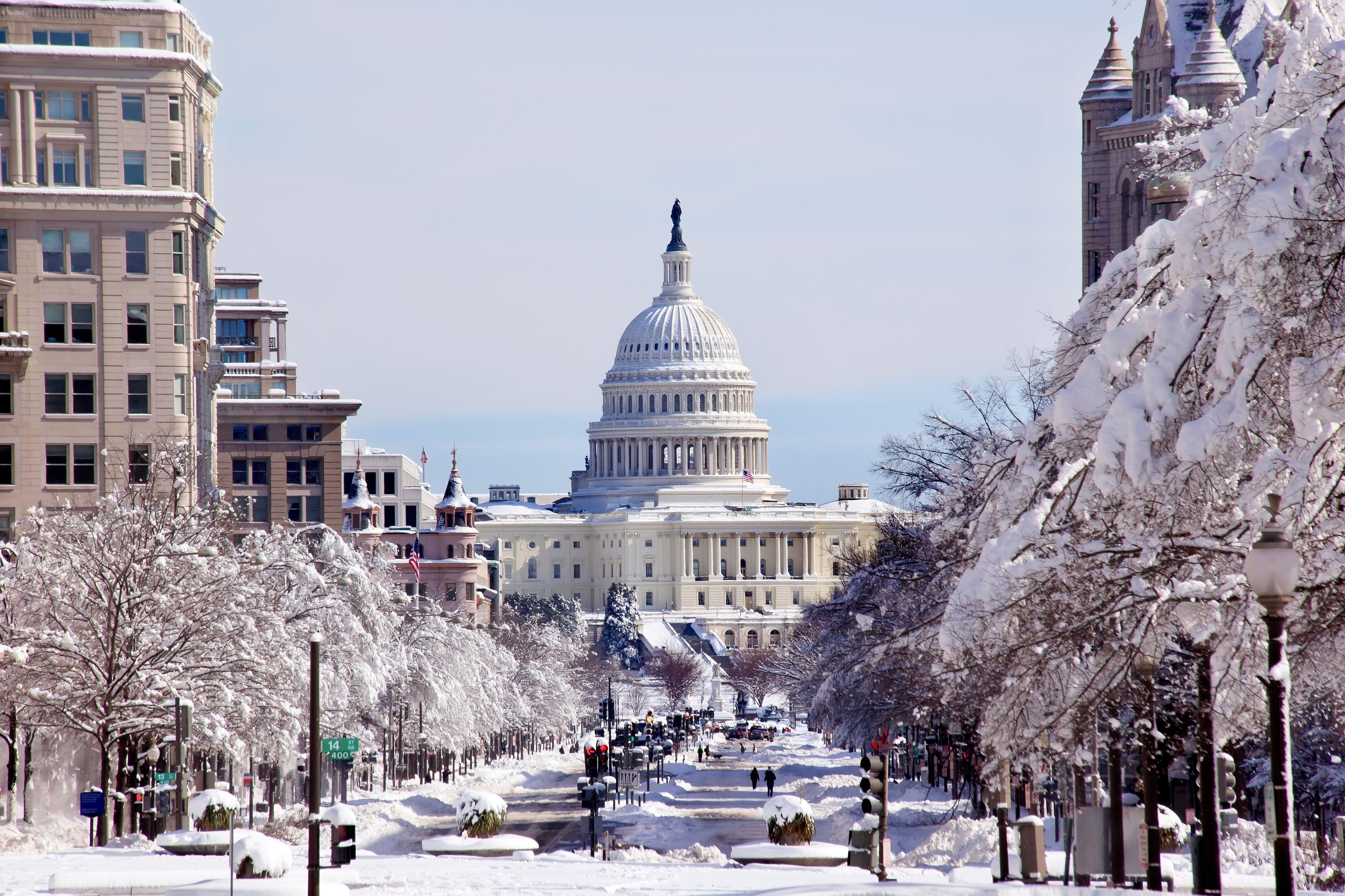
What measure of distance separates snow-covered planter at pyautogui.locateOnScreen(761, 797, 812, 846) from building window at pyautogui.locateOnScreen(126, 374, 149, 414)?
112 feet

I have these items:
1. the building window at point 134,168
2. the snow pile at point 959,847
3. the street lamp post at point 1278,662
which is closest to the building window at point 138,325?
the building window at point 134,168

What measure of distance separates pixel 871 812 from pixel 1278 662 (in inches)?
438

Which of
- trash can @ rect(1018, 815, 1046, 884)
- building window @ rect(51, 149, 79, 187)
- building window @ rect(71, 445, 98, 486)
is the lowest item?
trash can @ rect(1018, 815, 1046, 884)

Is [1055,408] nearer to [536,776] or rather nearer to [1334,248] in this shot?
[1334,248]

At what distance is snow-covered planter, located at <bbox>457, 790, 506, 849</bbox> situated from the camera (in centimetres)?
4484

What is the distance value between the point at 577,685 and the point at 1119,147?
65.4 m

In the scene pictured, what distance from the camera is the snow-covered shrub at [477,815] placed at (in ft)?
147

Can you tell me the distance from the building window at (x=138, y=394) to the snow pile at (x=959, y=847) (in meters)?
34.2

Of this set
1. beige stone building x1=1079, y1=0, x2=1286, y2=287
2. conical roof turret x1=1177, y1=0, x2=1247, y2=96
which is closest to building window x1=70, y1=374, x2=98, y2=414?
beige stone building x1=1079, y1=0, x2=1286, y2=287

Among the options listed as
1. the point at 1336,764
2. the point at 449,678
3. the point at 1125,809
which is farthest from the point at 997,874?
the point at 449,678

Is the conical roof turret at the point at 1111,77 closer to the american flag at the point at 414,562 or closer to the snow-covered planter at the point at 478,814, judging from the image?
the american flag at the point at 414,562

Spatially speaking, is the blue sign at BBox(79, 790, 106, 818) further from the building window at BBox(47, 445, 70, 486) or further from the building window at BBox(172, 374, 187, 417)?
the building window at BBox(172, 374, 187, 417)

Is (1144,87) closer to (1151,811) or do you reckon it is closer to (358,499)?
(358,499)

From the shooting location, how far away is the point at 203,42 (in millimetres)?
73125
